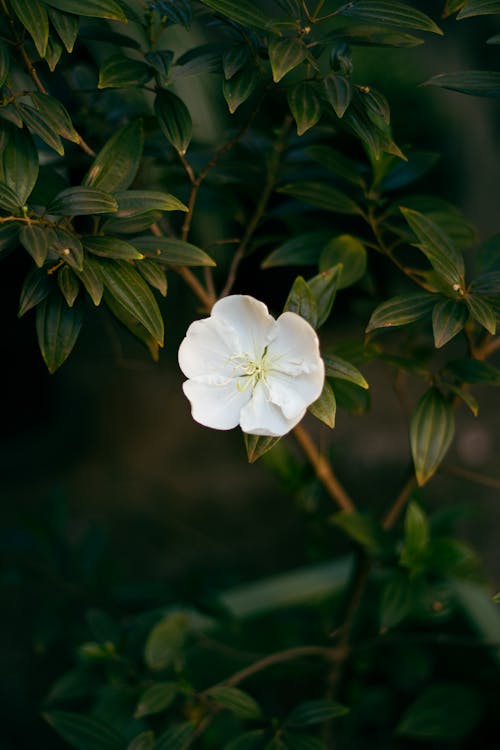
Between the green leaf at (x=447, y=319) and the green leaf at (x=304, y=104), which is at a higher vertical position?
the green leaf at (x=304, y=104)

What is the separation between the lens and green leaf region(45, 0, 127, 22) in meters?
0.72

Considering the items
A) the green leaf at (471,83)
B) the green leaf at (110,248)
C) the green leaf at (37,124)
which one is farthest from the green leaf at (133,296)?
the green leaf at (471,83)

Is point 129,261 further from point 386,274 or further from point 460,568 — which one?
point 386,274

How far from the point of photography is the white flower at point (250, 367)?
0.72 m

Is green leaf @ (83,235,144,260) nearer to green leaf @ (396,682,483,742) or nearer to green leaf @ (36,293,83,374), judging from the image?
green leaf @ (36,293,83,374)

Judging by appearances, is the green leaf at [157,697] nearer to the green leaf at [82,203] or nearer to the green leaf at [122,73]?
the green leaf at [82,203]

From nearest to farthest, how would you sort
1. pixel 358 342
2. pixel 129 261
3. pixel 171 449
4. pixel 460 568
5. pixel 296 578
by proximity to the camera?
pixel 129 261 < pixel 358 342 < pixel 460 568 < pixel 296 578 < pixel 171 449

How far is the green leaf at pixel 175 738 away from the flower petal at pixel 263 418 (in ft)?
1.31

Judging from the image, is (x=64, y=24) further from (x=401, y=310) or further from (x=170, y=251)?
(x=401, y=310)

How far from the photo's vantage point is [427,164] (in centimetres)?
97

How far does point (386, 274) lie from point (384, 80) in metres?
0.57

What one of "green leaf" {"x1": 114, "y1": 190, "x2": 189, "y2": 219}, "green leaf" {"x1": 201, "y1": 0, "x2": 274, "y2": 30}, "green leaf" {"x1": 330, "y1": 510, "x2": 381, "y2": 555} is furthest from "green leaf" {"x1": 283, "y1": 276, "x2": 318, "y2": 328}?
"green leaf" {"x1": 330, "y1": 510, "x2": 381, "y2": 555}

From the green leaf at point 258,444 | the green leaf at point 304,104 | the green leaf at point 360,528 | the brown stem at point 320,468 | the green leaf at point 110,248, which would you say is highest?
the green leaf at point 304,104

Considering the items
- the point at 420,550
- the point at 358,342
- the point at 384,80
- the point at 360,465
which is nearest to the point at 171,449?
the point at 360,465
